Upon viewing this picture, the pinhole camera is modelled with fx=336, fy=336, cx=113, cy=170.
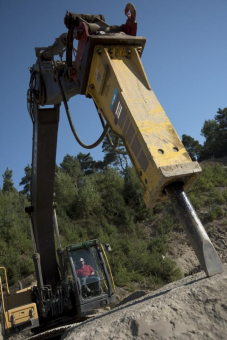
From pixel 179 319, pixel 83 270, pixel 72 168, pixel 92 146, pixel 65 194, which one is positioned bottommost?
pixel 179 319

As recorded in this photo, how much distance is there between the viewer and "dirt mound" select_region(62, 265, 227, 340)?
2375 mm

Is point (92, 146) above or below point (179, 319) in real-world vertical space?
above

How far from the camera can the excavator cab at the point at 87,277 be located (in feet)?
22.3

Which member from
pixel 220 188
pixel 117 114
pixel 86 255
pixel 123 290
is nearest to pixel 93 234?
pixel 123 290

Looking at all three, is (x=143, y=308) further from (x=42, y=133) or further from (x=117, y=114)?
(x=42, y=133)

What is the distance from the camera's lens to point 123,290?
52.1 feet

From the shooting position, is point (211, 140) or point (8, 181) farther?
point (8, 181)

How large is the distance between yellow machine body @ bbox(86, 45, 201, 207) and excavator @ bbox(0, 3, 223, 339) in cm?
1

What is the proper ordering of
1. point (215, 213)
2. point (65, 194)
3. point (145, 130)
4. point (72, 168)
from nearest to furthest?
point (145, 130), point (215, 213), point (65, 194), point (72, 168)

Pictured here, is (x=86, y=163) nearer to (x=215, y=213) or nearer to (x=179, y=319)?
(x=215, y=213)

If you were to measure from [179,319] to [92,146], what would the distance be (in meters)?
3.27

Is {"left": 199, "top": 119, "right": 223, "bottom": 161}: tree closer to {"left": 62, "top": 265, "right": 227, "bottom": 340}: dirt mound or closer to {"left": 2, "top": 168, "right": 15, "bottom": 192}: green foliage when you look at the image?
{"left": 2, "top": 168, "right": 15, "bottom": 192}: green foliage

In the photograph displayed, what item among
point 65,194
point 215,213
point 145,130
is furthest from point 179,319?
point 65,194

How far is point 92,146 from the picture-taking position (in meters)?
5.26
